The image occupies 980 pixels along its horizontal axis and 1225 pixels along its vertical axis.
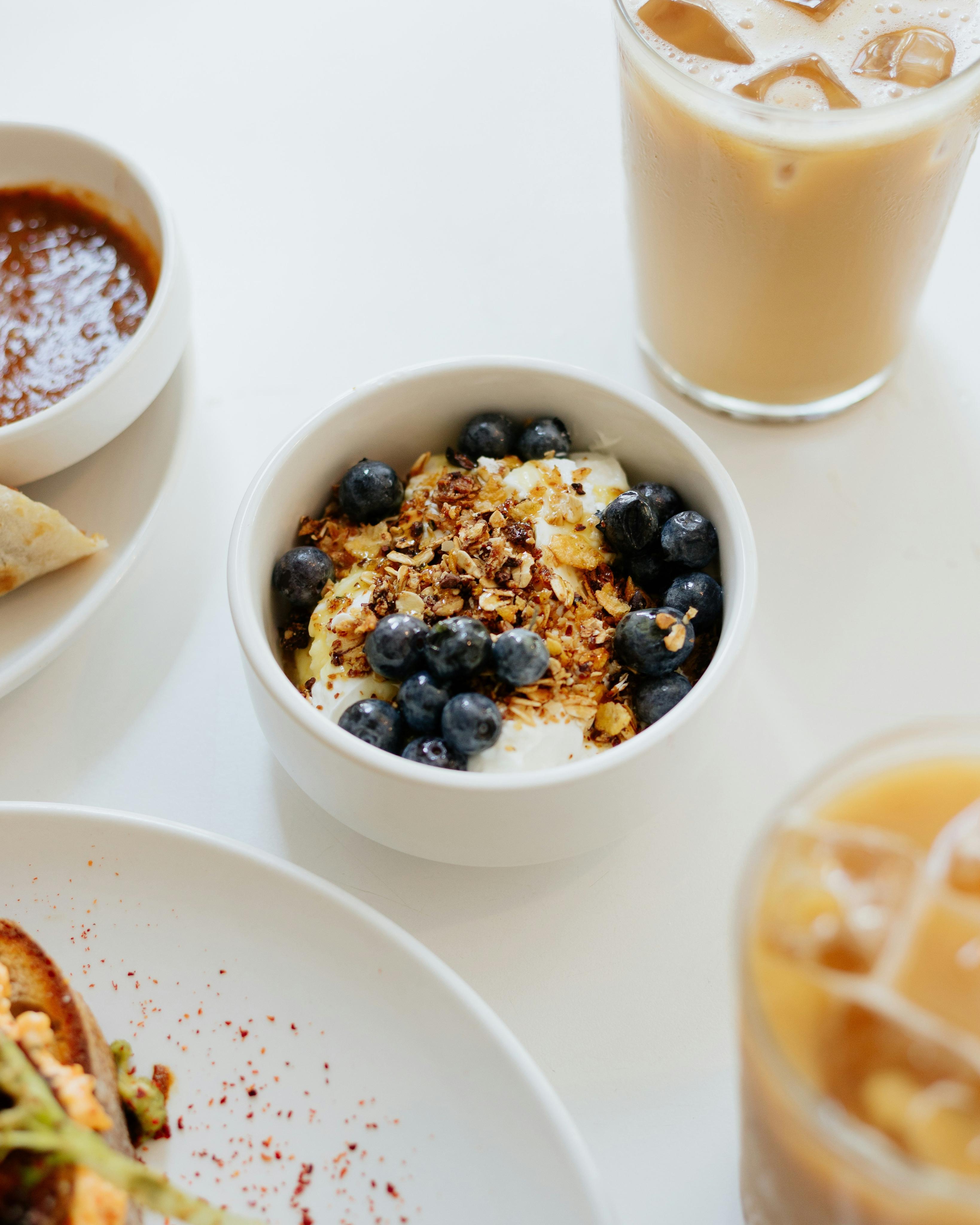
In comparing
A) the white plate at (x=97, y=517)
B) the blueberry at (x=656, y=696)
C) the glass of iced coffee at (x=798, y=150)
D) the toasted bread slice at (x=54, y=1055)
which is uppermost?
the glass of iced coffee at (x=798, y=150)

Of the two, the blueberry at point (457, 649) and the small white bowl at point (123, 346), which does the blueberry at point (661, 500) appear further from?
the small white bowl at point (123, 346)

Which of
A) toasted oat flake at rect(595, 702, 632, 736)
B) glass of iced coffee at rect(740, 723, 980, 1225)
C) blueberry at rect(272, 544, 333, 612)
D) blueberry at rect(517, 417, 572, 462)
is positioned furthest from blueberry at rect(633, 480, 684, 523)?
glass of iced coffee at rect(740, 723, 980, 1225)

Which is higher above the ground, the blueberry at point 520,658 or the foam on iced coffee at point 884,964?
the foam on iced coffee at point 884,964

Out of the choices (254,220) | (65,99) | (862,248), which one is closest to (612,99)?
(254,220)

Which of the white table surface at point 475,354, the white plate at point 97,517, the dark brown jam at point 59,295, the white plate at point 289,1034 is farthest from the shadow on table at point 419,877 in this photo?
the dark brown jam at point 59,295

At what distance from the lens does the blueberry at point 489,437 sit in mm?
1203

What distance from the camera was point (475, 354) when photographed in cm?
148

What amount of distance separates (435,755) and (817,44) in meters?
0.79

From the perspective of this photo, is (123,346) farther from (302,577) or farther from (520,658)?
(520,658)

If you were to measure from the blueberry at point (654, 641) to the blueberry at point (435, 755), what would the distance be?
0.19 metres

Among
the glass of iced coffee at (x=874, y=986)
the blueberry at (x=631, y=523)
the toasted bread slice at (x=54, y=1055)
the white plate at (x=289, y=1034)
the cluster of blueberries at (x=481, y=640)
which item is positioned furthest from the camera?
the blueberry at (x=631, y=523)

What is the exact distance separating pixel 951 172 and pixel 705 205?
0.25 metres

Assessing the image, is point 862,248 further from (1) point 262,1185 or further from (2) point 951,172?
Answer: (1) point 262,1185

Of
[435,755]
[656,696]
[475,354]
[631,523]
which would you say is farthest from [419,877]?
[475,354]
